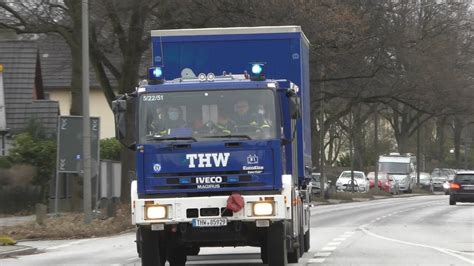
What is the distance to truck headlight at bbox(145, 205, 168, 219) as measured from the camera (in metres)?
11.9

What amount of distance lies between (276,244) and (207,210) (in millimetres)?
1134

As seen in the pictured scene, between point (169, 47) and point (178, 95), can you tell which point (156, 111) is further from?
point (169, 47)

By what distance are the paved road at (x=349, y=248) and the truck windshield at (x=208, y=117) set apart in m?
3.78

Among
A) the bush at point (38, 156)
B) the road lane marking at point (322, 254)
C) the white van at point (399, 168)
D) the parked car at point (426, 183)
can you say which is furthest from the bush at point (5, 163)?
the parked car at point (426, 183)

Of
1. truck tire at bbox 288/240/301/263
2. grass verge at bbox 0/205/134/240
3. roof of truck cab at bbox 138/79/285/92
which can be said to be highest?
Answer: roof of truck cab at bbox 138/79/285/92

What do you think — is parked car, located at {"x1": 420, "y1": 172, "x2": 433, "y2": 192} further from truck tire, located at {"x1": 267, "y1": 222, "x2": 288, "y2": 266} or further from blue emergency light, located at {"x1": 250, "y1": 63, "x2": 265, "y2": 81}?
blue emergency light, located at {"x1": 250, "y1": 63, "x2": 265, "y2": 81}

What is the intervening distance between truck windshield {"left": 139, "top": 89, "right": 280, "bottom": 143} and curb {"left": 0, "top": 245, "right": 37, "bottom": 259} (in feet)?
23.1

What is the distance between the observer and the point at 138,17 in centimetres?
2922

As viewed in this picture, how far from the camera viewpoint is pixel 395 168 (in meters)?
68.2

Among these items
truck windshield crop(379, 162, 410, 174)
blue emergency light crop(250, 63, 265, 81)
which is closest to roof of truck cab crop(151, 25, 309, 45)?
blue emergency light crop(250, 63, 265, 81)

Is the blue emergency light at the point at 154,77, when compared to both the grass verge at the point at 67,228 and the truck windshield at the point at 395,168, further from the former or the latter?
the truck windshield at the point at 395,168

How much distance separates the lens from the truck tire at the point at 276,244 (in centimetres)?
1222

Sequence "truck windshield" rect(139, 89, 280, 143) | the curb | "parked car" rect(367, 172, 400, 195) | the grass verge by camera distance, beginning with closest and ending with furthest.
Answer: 1. "truck windshield" rect(139, 89, 280, 143)
2. the curb
3. the grass verge
4. "parked car" rect(367, 172, 400, 195)

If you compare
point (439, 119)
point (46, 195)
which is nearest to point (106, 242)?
point (46, 195)
